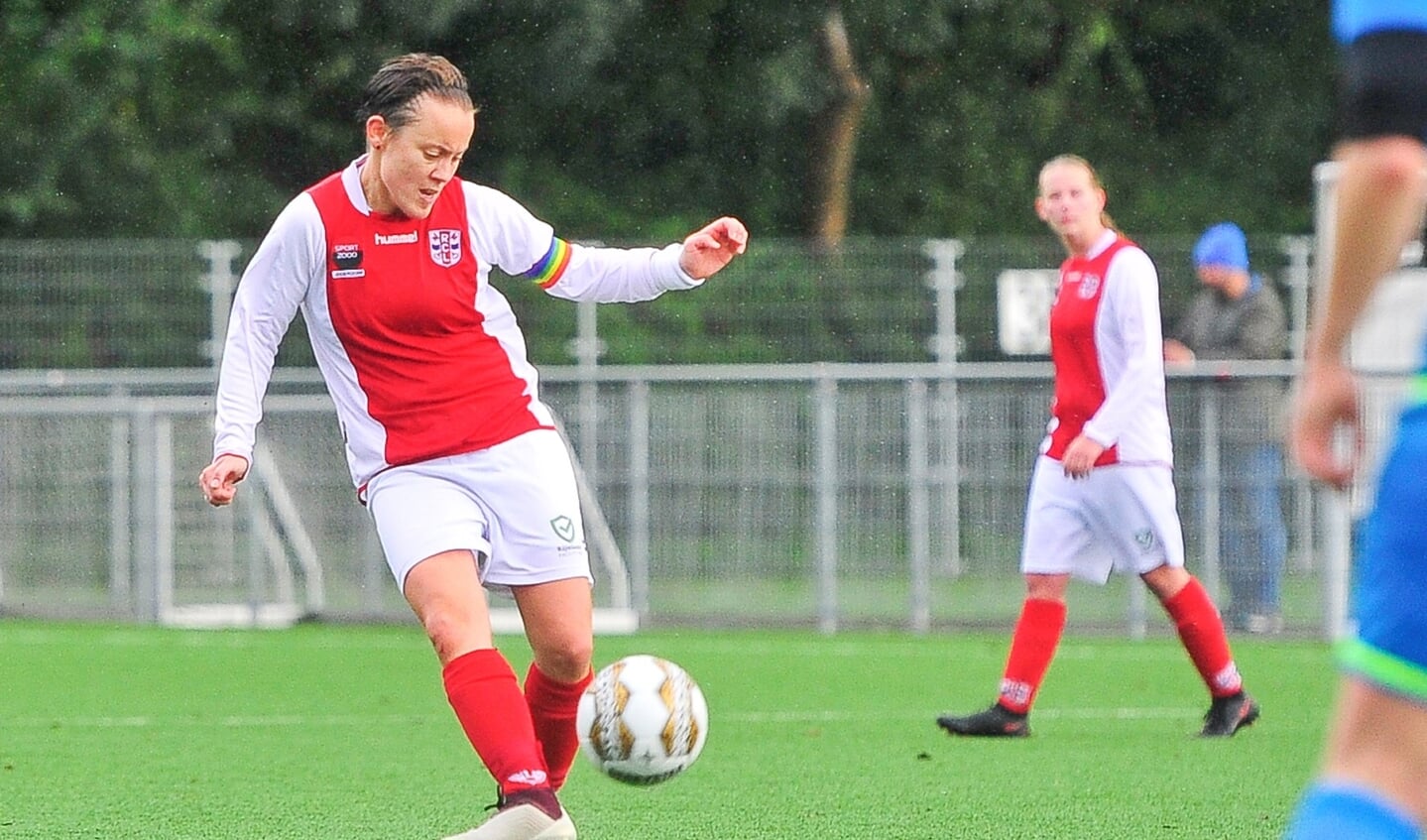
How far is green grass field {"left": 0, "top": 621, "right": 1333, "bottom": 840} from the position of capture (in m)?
6.30

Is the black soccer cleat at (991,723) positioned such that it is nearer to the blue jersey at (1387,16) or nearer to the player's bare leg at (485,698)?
the player's bare leg at (485,698)

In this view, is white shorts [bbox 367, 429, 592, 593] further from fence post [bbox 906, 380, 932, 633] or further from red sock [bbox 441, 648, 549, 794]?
fence post [bbox 906, 380, 932, 633]

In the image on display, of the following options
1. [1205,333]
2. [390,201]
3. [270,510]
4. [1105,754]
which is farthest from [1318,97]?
[390,201]

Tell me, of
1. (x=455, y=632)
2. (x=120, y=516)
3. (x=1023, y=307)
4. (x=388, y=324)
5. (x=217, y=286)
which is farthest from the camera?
(x=1023, y=307)

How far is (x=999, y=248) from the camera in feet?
55.9

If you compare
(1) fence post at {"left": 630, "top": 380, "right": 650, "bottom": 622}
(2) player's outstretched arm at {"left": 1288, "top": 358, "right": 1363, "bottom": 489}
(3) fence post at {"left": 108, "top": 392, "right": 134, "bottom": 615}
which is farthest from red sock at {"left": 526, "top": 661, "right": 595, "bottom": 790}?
(3) fence post at {"left": 108, "top": 392, "right": 134, "bottom": 615}

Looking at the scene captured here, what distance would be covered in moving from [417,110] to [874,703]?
508 cm

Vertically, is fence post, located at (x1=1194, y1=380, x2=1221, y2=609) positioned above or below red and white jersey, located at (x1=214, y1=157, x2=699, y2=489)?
below

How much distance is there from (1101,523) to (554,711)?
3204mm

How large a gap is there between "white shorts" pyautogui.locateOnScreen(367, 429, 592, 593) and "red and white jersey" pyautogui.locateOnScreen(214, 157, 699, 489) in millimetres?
39

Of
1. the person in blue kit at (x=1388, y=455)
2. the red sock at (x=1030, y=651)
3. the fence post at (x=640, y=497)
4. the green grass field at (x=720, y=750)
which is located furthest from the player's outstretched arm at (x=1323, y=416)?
the fence post at (x=640, y=497)

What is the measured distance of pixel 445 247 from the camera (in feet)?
17.9

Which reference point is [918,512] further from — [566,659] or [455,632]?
[455,632]

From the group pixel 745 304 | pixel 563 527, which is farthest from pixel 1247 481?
pixel 563 527
